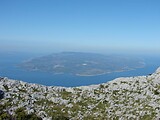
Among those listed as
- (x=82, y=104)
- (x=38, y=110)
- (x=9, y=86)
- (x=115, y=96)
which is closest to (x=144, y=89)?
(x=115, y=96)

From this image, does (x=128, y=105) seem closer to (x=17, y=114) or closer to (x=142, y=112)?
(x=142, y=112)

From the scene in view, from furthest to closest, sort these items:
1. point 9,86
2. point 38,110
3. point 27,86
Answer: point 27,86
point 9,86
point 38,110

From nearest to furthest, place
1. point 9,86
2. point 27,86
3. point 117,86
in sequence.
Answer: point 9,86 < point 27,86 < point 117,86

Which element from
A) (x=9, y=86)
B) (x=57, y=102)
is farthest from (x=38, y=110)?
(x=9, y=86)

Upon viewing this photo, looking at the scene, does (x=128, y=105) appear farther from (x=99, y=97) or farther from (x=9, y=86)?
(x=9, y=86)

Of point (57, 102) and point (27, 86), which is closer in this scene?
point (57, 102)

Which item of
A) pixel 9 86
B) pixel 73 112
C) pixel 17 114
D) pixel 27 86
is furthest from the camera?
pixel 27 86
